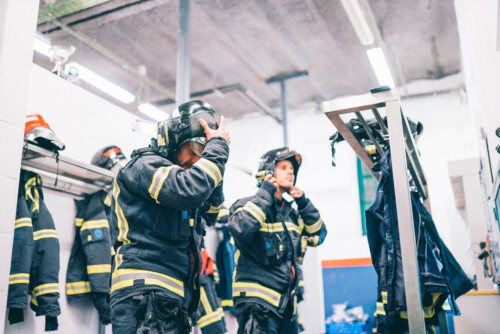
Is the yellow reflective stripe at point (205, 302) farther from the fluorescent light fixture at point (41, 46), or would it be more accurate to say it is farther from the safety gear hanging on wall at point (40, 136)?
the fluorescent light fixture at point (41, 46)

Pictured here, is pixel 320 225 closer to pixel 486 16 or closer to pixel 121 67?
pixel 486 16

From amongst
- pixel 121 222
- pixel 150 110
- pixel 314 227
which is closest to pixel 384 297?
pixel 121 222

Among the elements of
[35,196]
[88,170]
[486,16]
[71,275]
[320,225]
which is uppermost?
[486,16]

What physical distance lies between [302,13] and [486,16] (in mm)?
3236

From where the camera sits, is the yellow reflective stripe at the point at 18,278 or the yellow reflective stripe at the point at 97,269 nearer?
the yellow reflective stripe at the point at 18,278

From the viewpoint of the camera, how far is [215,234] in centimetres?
550

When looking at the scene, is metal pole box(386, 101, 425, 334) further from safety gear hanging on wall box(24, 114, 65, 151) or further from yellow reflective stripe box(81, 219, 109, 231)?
yellow reflective stripe box(81, 219, 109, 231)

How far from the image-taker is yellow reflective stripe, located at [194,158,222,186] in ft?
7.20

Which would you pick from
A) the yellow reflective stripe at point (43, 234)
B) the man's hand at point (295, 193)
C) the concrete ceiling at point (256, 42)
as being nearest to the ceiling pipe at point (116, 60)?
the concrete ceiling at point (256, 42)

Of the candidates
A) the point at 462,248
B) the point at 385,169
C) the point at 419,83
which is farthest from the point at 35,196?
the point at 419,83

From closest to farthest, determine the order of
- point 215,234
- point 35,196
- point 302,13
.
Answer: point 35,196
point 215,234
point 302,13

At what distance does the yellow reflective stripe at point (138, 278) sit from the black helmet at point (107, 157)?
227 cm

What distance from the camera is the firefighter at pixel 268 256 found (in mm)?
2947

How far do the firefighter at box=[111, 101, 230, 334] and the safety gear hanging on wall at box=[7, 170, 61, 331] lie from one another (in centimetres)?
117
